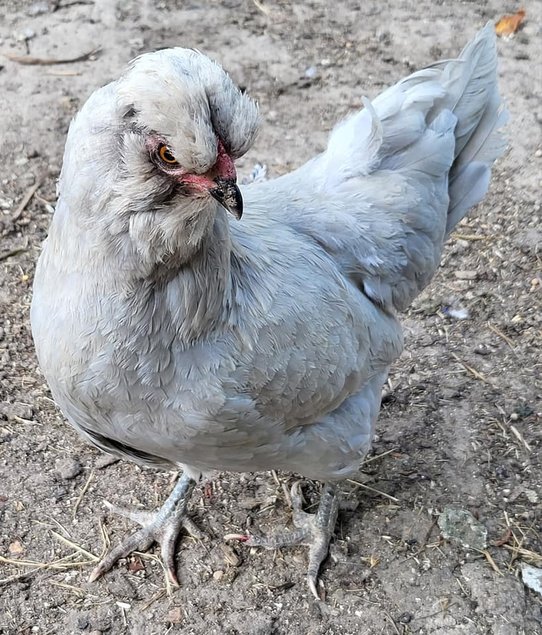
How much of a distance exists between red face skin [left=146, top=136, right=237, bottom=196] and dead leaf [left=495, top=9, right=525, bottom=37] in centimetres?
542

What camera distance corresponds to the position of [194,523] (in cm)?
378

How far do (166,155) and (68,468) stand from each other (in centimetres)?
229

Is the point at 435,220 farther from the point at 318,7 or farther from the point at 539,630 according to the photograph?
the point at 318,7

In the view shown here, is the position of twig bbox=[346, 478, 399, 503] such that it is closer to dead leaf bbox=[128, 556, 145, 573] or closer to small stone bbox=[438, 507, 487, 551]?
small stone bbox=[438, 507, 487, 551]

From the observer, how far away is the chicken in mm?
2053

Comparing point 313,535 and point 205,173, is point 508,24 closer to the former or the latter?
point 313,535

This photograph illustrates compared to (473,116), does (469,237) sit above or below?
below

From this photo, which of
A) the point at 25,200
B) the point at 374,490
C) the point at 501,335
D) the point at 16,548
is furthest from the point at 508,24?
the point at 16,548

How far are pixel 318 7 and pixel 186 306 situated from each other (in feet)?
17.4

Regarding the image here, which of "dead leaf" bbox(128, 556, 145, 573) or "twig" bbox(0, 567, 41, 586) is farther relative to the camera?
"dead leaf" bbox(128, 556, 145, 573)

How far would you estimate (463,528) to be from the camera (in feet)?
12.3

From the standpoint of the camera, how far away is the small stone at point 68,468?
3.82 m

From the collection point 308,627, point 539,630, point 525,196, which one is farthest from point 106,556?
point 525,196

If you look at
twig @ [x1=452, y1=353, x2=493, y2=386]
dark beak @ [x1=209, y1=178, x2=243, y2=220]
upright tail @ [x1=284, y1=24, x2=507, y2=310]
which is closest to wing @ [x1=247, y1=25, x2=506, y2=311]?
upright tail @ [x1=284, y1=24, x2=507, y2=310]
